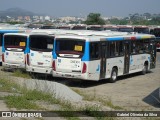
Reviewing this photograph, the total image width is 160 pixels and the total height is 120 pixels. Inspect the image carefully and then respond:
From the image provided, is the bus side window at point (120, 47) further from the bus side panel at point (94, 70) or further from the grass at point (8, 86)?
the grass at point (8, 86)

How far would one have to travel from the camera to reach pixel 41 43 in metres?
20.0

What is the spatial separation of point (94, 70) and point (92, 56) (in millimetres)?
645

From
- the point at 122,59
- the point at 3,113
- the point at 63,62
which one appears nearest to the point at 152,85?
the point at 122,59

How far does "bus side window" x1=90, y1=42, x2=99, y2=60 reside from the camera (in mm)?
18094

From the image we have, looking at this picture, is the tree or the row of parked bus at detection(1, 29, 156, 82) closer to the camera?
the row of parked bus at detection(1, 29, 156, 82)

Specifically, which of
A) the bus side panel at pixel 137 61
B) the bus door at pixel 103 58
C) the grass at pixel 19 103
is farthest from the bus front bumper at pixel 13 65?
the grass at pixel 19 103

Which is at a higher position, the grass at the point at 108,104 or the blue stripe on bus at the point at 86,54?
the blue stripe on bus at the point at 86,54

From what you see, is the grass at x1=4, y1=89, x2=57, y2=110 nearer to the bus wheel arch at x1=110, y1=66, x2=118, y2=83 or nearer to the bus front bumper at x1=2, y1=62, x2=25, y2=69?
Result: the bus wheel arch at x1=110, y1=66, x2=118, y2=83

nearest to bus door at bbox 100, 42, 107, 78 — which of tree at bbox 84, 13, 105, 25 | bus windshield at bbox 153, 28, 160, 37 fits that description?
bus windshield at bbox 153, 28, 160, 37

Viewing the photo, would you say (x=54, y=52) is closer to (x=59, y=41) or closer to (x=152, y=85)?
(x=59, y=41)

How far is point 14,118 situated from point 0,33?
680 inches

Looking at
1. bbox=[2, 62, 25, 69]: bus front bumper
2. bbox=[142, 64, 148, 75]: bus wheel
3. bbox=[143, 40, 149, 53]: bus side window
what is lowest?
bbox=[142, 64, 148, 75]: bus wheel

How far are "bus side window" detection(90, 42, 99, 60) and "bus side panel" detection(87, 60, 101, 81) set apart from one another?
0.23 metres

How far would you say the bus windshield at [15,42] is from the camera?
838 inches
